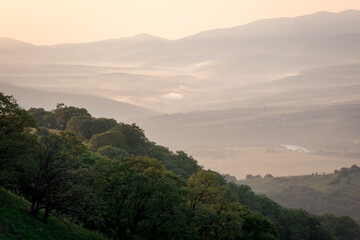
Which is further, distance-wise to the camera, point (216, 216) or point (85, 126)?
point (85, 126)

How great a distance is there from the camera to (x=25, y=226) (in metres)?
39.0

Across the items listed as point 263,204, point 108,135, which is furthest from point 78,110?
point 263,204

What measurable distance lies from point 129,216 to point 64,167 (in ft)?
30.0

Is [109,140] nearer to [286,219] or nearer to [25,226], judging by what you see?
[286,219]

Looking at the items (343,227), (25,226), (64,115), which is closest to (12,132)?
(25,226)

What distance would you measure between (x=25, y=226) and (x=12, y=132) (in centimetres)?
1081

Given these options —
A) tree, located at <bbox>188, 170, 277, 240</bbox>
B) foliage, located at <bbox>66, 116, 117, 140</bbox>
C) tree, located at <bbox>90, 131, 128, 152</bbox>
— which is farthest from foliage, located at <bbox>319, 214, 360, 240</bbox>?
tree, located at <bbox>188, 170, 277, 240</bbox>

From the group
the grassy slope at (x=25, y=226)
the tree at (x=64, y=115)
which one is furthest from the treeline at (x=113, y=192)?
the tree at (x=64, y=115)

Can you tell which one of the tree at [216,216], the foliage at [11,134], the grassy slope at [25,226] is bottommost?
the grassy slope at [25,226]

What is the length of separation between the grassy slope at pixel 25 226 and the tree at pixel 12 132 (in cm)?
412

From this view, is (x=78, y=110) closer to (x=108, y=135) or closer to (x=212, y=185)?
(x=108, y=135)

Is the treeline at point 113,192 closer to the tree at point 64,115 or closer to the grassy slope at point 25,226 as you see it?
the grassy slope at point 25,226

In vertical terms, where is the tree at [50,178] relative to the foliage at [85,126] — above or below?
below

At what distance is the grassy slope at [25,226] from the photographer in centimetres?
3734
